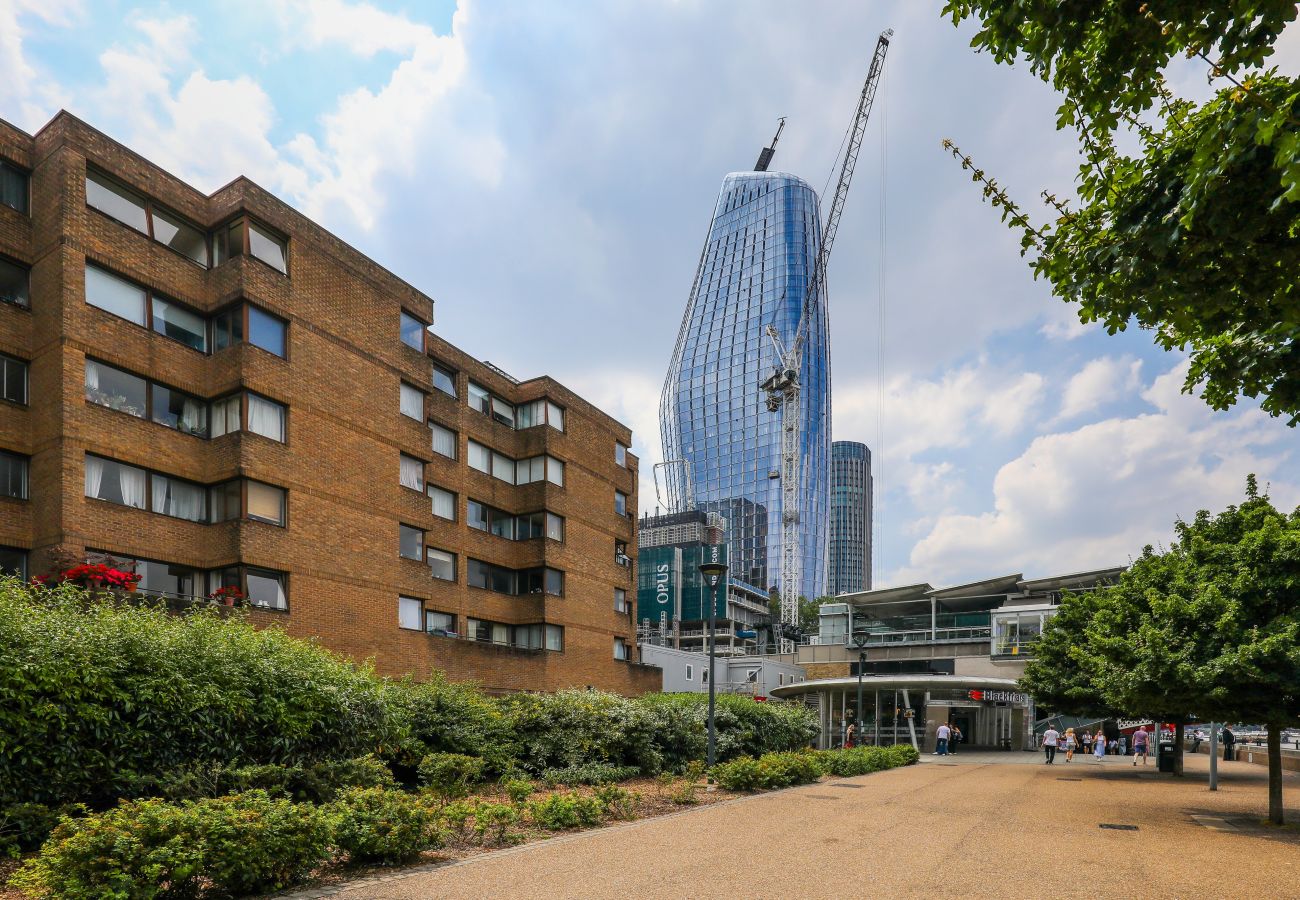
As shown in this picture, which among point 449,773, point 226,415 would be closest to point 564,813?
point 449,773

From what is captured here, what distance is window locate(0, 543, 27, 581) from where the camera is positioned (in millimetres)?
19484

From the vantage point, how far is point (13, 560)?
1969 cm

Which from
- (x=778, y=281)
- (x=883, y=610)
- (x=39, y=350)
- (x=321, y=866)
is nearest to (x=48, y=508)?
(x=39, y=350)

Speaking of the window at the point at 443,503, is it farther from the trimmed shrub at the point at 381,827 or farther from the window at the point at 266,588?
the trimmed shrub at the point at 381,827

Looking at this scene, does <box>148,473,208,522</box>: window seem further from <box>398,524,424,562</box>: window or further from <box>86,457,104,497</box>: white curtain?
<box>398,524,424,562</box>: window

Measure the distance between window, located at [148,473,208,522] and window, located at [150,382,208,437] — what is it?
1.45 metres

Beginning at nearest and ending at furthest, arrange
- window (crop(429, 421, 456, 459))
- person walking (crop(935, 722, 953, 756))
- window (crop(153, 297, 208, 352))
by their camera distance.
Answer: window (crop(153, 297, 208, 352)) → window (crop(429, 421, 456, 459)) → person walking (crop(935, 722, 953, 756))

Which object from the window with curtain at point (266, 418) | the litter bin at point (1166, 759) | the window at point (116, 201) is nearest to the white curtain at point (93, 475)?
the window with curtain at point (266, 418)

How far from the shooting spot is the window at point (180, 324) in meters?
22.5

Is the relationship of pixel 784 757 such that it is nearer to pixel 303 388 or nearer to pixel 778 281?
pixel 303 388

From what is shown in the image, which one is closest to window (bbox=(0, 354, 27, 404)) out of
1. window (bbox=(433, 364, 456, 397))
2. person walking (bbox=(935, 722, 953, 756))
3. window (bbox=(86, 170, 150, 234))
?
window (bbox=(86, 170, 150, 234))

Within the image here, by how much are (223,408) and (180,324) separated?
2.57 m

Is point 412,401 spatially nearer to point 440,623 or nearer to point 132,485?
point 440,623

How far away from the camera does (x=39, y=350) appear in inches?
797
